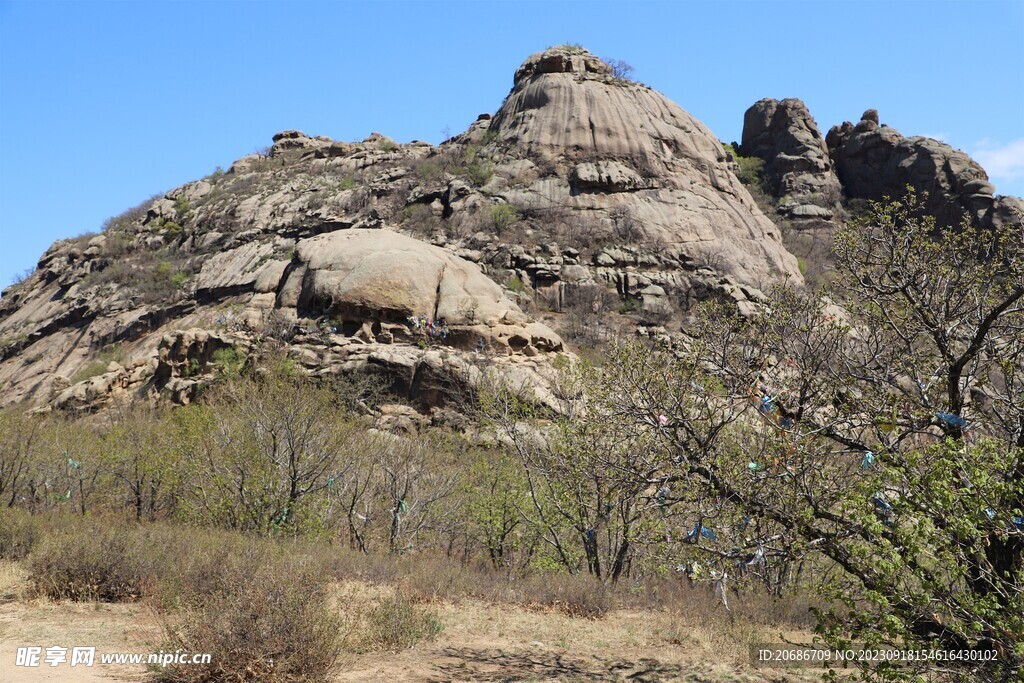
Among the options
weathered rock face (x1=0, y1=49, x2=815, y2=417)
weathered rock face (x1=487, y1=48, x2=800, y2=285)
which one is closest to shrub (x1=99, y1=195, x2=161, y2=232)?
weathered rock face (x1=0, y1=49, x2=815, y2=417)

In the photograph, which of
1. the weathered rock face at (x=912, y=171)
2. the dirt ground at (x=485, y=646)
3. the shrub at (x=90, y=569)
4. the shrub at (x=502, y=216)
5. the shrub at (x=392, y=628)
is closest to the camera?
the dirt ground at (x=485, y=646)

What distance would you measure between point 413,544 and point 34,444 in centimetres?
1016

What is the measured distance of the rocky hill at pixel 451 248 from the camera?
2522cm

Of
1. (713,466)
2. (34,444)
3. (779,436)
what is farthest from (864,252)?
(34,444)

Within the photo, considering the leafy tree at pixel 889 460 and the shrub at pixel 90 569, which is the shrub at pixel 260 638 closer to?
the shrub at pixel 90 569

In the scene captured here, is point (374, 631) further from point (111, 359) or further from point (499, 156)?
point (499, 156)

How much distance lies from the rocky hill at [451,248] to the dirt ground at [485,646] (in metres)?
13.0

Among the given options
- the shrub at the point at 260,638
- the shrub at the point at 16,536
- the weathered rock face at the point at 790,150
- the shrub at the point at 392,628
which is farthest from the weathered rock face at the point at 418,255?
the shrub at the point at 260,638

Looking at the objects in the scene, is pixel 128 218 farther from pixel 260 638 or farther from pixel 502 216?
pixel 260 638

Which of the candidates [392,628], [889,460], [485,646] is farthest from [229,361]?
[889,460]

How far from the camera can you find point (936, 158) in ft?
150

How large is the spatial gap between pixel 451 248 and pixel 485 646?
90.6 feet

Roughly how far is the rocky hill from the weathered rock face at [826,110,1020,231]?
Result: 16 centimetres

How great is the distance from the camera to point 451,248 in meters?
34.8
